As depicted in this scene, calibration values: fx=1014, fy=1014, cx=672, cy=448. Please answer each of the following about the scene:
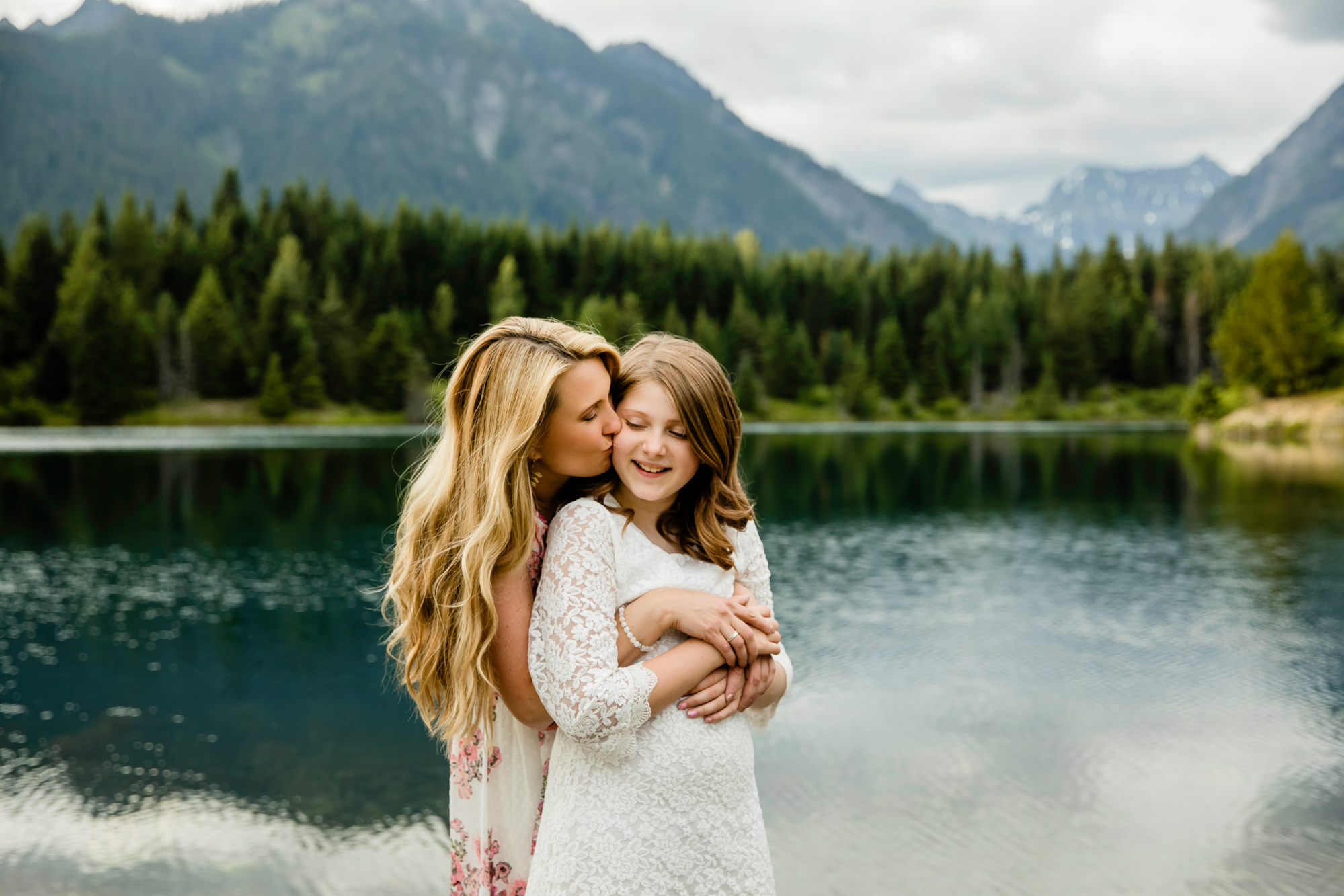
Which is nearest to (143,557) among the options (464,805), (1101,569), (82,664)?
(82,664)

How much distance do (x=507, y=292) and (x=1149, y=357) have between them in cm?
6012

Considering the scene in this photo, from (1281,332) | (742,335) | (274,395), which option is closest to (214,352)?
(274,395)

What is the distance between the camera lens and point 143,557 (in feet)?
73.2

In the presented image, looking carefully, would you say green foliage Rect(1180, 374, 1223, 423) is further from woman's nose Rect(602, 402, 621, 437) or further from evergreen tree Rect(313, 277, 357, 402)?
woman's nose Rect(602, 402, 621, 437)

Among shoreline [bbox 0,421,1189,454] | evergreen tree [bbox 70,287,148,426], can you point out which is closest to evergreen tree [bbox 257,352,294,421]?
shoreline [bbox 0,421,1189,454]

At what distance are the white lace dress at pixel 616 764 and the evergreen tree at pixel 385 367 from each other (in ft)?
255

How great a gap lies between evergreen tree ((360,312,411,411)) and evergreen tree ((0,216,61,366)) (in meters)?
23.2

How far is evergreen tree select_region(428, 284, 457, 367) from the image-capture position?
3366 inches

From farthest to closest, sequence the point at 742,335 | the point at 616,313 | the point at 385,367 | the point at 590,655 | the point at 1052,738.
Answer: the point at 742,335 → the point at 616,313 → the point at 385,367 → the point at 1052,738 → the point at 590,655

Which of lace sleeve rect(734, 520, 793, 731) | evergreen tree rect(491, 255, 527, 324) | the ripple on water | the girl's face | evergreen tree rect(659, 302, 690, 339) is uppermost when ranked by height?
evergreen tree rect(491, 255, 527, 324)

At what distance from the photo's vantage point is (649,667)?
2.51m

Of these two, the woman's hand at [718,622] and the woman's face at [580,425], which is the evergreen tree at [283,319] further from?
the woman's hand at [718,622]

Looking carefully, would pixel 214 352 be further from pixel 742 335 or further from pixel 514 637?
pixel 514 637

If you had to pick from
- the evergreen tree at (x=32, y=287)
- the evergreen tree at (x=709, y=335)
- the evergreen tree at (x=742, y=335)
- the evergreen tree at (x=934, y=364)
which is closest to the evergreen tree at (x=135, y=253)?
the evergreen tree at (x=32, y=287)
